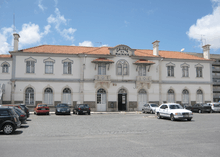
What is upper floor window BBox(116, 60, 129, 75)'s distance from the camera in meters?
35.4

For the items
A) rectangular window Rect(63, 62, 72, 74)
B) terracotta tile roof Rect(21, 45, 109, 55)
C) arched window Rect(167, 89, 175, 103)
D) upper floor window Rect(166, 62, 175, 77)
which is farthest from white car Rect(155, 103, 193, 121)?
rectangular window Rect(63, 62, 72, 74)

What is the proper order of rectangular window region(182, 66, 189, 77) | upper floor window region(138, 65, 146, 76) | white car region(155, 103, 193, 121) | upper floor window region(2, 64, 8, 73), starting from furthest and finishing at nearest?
1. rectangular window region(182, 66, 189, 77)
2. upper floor window region(138, 65, 146, 76)
3. upper floor window region(2, 64, 8, 73)
4. white car region(155, 103, 193, 121)

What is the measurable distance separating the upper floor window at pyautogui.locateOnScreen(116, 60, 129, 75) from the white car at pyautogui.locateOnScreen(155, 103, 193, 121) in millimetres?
13606

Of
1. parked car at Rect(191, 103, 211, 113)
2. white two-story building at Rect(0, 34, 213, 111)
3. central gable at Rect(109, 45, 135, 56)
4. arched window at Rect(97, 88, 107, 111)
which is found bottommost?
parked car at Rect(191, 103, 211, 113)

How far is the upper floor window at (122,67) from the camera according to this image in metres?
35.4

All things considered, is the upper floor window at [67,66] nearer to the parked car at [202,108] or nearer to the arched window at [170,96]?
the arched window at [170,96]

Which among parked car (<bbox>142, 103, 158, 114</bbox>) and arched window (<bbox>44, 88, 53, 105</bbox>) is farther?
arched window (<bbox>44, 88, 53, 105</bbox>)

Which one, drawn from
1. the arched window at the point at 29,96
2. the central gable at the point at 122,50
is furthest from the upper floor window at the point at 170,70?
the arched window at the point at 29,96

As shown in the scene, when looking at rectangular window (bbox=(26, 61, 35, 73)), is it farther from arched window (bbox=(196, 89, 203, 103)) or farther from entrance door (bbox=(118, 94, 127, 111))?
arched window (bbox=(196, 89, 203, 103))

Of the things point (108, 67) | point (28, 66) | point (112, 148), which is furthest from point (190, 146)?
point (28, 66)

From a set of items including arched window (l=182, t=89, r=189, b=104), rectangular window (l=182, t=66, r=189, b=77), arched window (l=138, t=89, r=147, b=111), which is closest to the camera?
arched window (l=138, t=89, r=147, b=111)

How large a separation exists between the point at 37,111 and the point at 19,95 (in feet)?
21.3

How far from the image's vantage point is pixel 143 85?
36.0m

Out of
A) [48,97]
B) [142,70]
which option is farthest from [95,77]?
[142,70]
